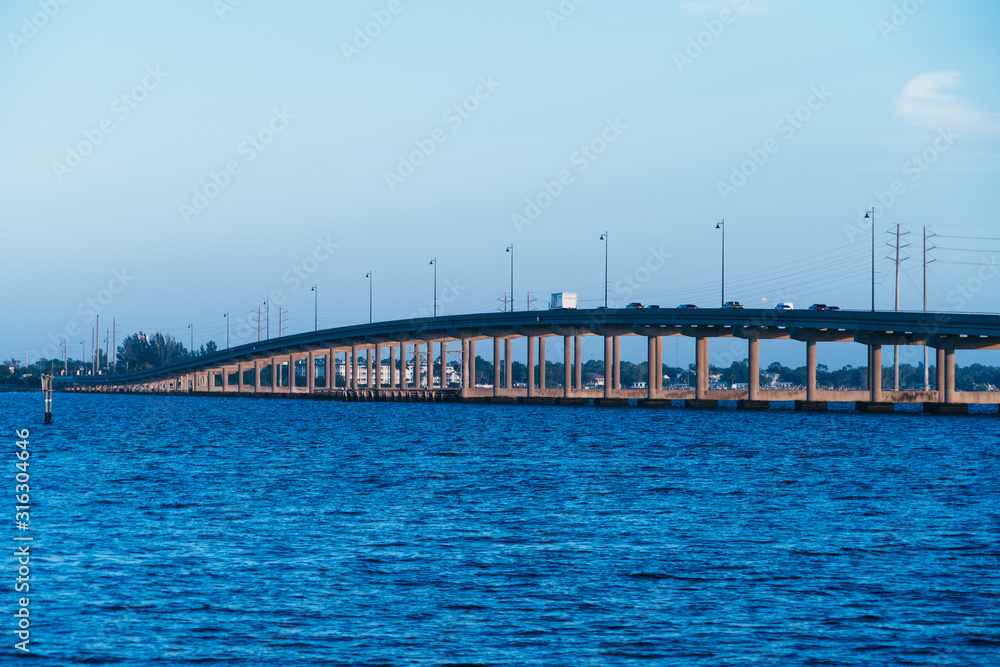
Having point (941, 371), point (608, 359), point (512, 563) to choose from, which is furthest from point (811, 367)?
point (512, 563)

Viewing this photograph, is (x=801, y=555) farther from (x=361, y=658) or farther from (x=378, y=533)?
(x=361, y=658)

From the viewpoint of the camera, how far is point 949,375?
10588 cm

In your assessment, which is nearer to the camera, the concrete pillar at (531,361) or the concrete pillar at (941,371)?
the concrete pillar at (941,371)

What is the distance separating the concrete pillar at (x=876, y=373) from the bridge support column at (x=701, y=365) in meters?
18.3

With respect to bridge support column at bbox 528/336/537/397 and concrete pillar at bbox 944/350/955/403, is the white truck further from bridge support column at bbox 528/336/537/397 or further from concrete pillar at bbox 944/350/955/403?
concrete pillar at bbox 944/350/955/403

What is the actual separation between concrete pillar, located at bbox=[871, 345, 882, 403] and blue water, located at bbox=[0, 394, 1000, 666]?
62.1m

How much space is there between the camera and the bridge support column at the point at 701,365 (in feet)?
398

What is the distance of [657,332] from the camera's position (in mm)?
124062

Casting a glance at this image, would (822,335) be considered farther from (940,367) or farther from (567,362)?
(567,362)

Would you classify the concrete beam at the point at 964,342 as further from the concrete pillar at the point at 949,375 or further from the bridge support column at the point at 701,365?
the bridge support column at the point at 701,365

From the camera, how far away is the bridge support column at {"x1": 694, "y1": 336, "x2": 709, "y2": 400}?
398ft

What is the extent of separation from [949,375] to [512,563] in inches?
3695

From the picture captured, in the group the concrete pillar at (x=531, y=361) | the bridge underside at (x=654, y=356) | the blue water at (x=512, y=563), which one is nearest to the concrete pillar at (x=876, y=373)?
the bridge underside at (x=654, y=356)

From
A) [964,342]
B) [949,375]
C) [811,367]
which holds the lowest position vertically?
[949,375]
